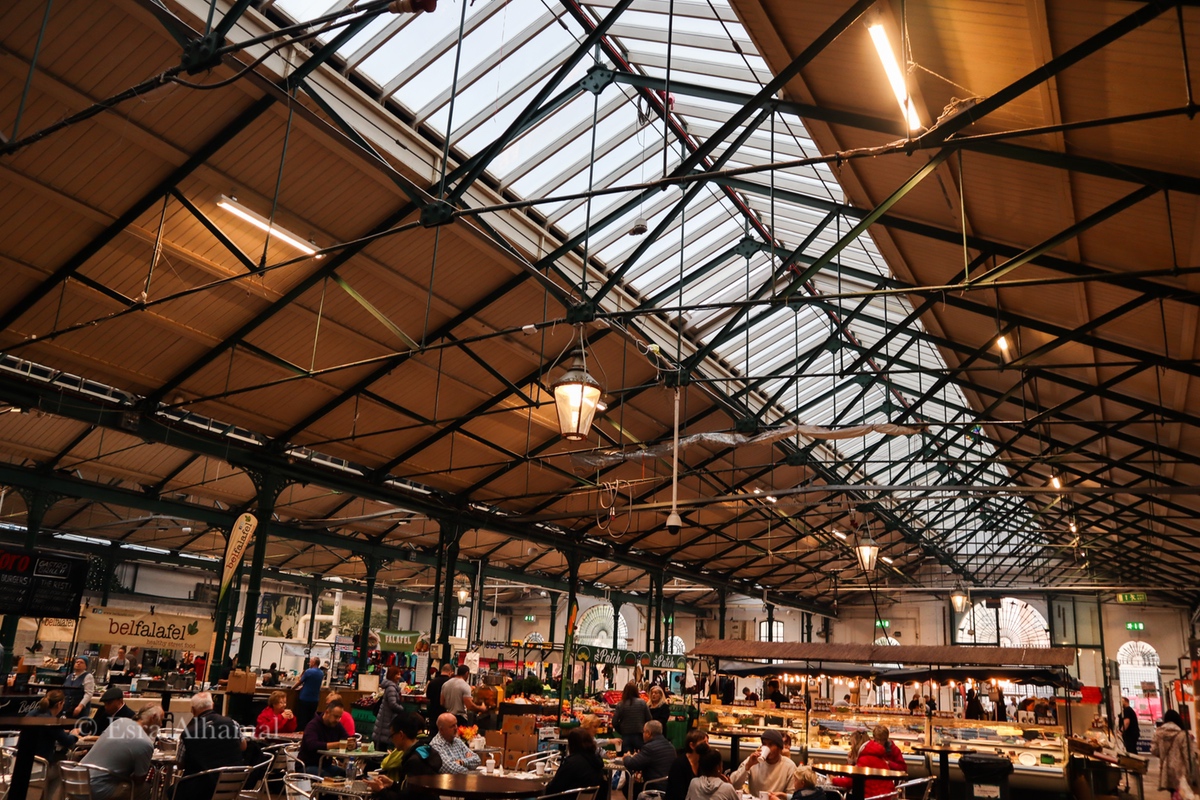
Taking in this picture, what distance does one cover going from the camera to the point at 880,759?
30.2 ft

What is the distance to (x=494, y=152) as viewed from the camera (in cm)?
958

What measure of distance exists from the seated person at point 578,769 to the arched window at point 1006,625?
36797 mm

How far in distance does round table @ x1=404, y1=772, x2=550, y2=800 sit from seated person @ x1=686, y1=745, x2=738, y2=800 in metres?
1.23

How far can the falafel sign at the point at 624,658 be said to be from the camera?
72.1ft

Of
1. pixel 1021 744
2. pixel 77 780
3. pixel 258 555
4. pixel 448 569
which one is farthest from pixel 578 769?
pixel 448 569

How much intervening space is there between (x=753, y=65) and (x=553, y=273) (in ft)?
14.7

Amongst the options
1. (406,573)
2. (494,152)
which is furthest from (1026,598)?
(494,152)

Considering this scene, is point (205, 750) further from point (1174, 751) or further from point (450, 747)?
point (1174, 751)

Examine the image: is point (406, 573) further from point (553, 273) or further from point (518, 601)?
point (553, 273)

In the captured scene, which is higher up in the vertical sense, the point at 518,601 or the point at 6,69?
the point at 6,69

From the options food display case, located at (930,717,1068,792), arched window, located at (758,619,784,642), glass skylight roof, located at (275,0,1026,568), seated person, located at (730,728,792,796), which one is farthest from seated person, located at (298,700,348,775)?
arched window, located at (758,619,784,642)

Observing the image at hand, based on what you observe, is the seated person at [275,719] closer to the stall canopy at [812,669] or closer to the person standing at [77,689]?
the person standing at [77,689]

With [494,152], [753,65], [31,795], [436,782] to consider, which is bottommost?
[31,795]

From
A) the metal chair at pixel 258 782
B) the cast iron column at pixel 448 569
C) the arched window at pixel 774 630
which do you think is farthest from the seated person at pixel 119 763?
the arched window at pixel 774 630
